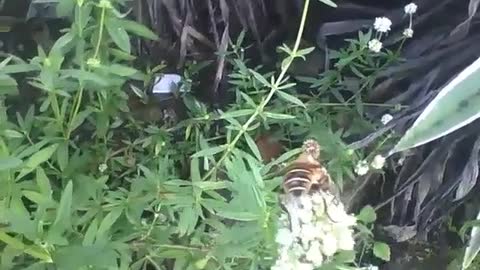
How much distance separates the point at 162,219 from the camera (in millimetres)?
727

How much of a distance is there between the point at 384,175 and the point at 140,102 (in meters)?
0.26

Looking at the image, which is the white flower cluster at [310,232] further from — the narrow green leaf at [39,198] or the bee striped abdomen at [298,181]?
the narrow green leaf at [39,198]

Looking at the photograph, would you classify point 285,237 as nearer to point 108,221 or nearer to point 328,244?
point 328,244

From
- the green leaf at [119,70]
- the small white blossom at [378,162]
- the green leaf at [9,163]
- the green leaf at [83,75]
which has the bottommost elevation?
the green leaf at [9,163]

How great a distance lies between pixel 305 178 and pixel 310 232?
0.03 meters

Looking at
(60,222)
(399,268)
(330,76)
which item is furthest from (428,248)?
(60,222)

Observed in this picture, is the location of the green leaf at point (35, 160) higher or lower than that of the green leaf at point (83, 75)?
lower

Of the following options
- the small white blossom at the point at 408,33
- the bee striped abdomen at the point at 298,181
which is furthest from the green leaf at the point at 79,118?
the small white blossom at the point at 408,33

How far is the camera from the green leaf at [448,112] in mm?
611

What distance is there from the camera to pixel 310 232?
55cm

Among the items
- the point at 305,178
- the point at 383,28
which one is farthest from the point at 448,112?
the point at 383,28

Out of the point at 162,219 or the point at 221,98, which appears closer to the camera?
the point at 162,219

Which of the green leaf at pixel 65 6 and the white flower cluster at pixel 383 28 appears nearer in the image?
the green leaf at pixel 65 6

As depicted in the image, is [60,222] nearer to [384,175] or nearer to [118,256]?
[118,256]
